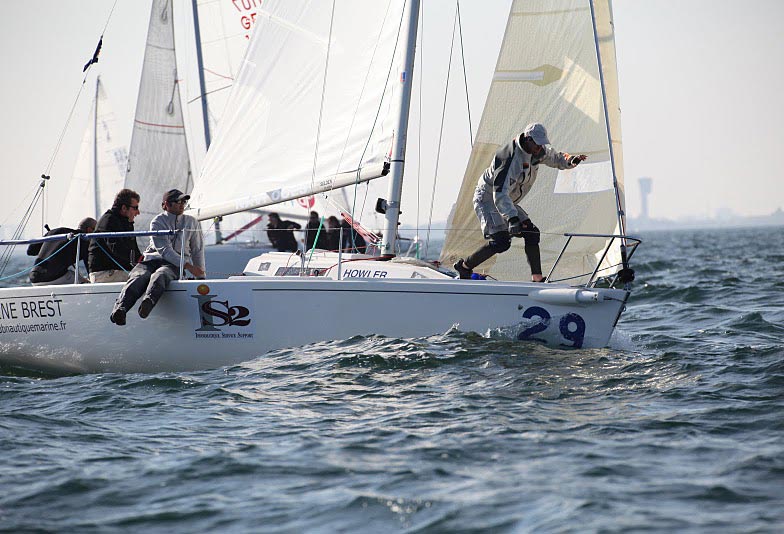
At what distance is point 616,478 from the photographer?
441 centimetres

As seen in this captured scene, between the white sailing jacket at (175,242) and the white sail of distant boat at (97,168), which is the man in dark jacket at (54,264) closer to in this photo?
the white sailing jacket at (175,242)

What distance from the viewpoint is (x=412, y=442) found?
5105 mm

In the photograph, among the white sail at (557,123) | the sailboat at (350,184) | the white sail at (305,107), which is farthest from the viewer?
the white sail at (305,107)

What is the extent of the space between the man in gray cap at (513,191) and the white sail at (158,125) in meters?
13.1

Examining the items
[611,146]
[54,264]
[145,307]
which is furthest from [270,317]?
[611,146]

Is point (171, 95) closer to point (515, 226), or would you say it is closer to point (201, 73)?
point (201, 73)

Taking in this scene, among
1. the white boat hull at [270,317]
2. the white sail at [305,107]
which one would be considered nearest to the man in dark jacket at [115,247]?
the white boat hull at [270,317]

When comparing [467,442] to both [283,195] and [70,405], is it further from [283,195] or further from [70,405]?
[283,195]

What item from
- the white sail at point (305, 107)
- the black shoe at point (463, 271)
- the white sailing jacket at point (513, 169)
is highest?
the white sail at point (305, 107)

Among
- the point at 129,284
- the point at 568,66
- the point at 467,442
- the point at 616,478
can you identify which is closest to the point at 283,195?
the point at 129,284

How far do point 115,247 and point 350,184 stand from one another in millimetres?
2309

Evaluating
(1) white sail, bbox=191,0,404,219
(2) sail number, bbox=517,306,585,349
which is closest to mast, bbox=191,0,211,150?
(1) white sail, bbox=191,0,404,219

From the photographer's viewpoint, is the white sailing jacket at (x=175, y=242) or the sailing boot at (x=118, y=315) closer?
the sailing boot at (x=118, y=315)

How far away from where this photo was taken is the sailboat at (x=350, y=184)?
7.46 m
